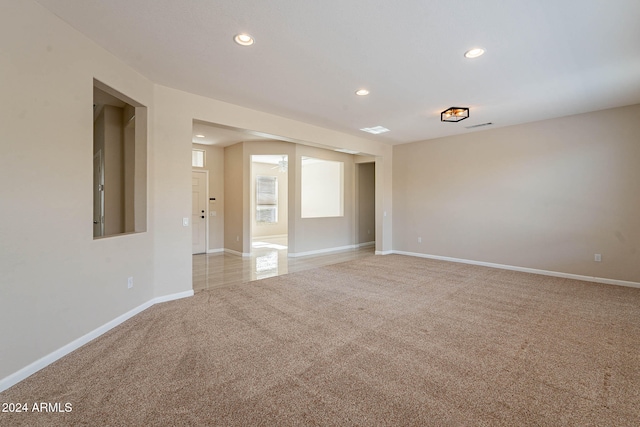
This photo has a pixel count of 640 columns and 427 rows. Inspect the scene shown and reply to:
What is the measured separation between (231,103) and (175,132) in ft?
3.08

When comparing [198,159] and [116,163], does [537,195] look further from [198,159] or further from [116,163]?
[198,159]

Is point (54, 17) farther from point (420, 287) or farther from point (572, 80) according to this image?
point (572, 80)

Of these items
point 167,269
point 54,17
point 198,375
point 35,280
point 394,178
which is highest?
point 54,17

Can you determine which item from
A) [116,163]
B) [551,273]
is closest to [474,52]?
[551,273]

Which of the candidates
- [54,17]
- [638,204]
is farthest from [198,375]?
[638,204]

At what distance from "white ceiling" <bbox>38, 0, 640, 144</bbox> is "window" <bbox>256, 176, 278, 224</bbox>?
596 cm

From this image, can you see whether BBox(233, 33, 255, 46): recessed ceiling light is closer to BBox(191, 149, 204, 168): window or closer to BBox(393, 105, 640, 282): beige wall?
BBox(393, 105, 640, 282): beige wall

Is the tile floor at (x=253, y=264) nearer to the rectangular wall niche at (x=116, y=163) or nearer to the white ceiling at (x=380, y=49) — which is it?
the rectangular wall niche at (x=116, y=163)

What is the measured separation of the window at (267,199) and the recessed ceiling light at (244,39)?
7545 mm

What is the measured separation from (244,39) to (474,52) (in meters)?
2.22

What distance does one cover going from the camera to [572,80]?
11.4ft

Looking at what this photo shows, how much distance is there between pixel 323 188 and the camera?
8977 mm

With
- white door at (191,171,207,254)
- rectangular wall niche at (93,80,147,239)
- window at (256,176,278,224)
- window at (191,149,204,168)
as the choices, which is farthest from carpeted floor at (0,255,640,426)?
window at (256,176,278,224)

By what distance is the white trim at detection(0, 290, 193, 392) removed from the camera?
1950 mm
